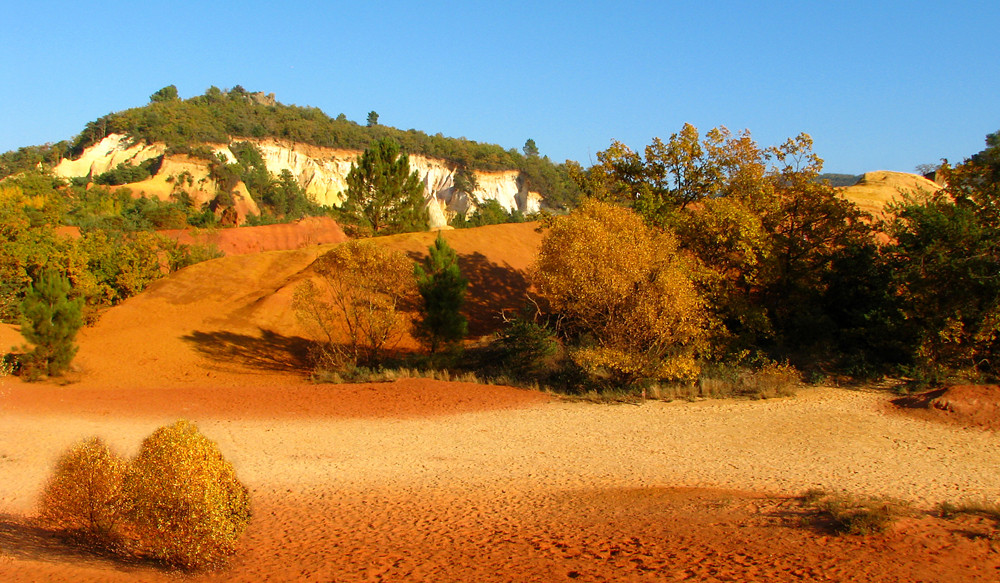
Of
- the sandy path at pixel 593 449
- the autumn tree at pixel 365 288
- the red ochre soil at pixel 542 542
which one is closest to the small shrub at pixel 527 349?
the sandy path at pixel 593 449

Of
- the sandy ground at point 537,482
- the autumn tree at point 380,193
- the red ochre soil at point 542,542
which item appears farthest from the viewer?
the autumn tree at point 380,193

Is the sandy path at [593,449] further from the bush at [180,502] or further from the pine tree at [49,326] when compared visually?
the pine tree at [49,326]

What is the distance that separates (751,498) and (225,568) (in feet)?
19.3

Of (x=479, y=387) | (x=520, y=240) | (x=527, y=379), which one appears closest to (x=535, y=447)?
(x=479, y=387)

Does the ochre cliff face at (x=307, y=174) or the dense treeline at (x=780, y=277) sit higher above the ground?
the ochre cliff face at (x=307, y=174)

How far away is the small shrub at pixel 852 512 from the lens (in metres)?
6.36

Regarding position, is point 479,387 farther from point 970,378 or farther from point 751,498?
point 970,378

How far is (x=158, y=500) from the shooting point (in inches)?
248

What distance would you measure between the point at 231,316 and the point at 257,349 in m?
3.57

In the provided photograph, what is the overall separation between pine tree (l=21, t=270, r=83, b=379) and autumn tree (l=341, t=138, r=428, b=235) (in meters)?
18.8

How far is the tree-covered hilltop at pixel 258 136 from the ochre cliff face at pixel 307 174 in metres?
1.26

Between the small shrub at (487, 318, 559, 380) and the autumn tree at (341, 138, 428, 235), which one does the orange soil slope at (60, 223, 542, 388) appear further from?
the small shrub at (487, 318, 559, 380)

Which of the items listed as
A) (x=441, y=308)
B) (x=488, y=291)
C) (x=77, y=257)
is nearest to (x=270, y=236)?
(x=77, y=257)

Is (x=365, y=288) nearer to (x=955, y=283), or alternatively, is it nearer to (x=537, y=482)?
(x=537, y=482)
